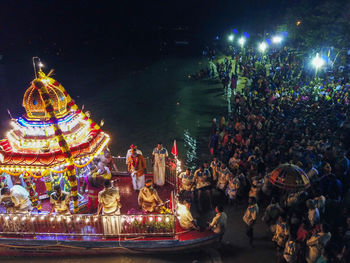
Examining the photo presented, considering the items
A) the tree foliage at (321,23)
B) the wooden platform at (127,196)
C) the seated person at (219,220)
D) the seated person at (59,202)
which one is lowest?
the seated person at (219,220)

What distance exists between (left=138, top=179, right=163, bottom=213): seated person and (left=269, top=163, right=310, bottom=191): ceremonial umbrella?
12.5 feet

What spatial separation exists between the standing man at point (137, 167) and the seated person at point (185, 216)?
2.29 meters

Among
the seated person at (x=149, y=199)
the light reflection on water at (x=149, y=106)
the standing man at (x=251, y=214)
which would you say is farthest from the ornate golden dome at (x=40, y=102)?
the standing man at (x=251, y=214)

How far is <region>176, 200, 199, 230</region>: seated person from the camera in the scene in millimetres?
→ 9047

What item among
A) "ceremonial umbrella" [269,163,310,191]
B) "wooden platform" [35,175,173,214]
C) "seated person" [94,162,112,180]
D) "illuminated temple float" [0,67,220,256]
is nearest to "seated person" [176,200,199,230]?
"illuminated temple float" [0,67,220,256]

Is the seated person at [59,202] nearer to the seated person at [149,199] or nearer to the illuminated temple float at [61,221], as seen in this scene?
the illuminated temple float at [61,221]

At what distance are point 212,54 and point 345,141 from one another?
2510 cm

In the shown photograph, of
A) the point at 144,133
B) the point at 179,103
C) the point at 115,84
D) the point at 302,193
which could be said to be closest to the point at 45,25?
the point at 115,84

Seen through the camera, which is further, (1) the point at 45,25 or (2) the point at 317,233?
(1) the point at 45,25

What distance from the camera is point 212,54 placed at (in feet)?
119

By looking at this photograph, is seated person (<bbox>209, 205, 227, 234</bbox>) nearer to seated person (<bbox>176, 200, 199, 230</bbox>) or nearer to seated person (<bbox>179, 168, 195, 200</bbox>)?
seated person (<bbox>176, 200, 199, 230</bbox>)

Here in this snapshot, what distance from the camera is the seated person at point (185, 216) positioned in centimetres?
905

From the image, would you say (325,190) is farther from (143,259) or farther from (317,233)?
(143,259)

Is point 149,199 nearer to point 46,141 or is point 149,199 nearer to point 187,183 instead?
point 187,183
